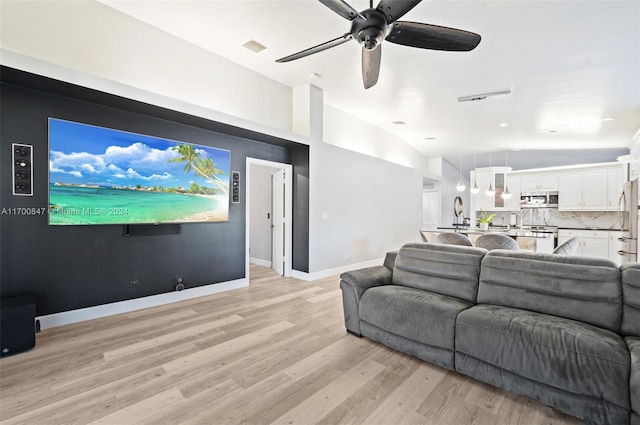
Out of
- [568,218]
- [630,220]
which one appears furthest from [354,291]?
[568,218]

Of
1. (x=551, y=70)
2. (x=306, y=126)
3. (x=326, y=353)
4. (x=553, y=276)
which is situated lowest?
(x=326, y=353)

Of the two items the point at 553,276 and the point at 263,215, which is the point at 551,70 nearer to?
the point at 553,276

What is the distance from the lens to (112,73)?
3264 mm

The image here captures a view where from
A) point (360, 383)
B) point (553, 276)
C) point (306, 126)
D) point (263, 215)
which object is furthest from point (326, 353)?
point (263, 215)

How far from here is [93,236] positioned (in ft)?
10.8

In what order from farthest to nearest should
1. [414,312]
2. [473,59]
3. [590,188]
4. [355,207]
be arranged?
[590,188] < [355,207] < [473,59] < [414,312]

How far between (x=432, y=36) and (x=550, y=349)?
232 centimetres

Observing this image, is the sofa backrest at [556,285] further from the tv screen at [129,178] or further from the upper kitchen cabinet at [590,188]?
the upper kitchen cabinet at [590,188]

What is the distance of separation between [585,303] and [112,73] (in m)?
5.01

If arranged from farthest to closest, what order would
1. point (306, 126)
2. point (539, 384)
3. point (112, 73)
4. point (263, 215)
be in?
point (263, 215)
point (306, 126)
point (112, 73)
point (539, 384)

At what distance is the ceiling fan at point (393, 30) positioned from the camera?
6.22 feet

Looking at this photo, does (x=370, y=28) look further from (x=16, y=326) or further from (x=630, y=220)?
(x=630, y=220)

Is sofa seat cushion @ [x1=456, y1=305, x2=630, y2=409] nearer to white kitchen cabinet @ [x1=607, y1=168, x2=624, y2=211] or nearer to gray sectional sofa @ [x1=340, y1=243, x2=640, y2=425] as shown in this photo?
gray sectional sofa @ [x1=340, y1=243, x2=640, y2=425]

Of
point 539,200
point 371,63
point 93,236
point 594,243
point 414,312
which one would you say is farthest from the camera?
point 539,200
